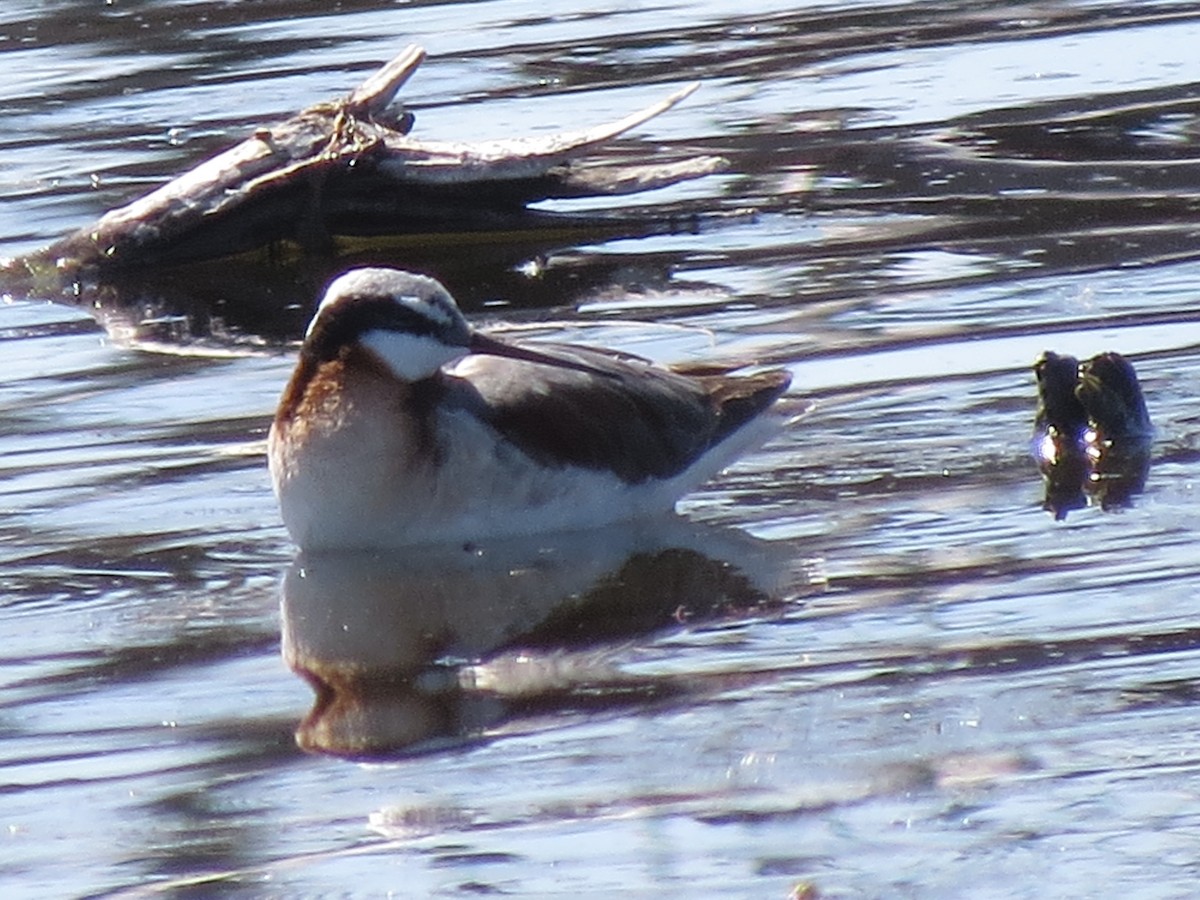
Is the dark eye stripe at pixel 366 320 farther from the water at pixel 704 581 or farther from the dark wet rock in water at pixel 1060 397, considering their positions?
the dark wet rock in water at pixel 1060 397

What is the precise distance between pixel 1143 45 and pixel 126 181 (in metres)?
5.52

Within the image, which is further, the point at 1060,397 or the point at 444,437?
the point at 1060,397

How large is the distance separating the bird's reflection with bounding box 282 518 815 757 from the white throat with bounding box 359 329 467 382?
532 mm

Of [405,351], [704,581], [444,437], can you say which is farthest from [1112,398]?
[405,351]

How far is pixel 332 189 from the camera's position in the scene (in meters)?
13.0

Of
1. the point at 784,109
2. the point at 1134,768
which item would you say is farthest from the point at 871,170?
the point at 1134,768

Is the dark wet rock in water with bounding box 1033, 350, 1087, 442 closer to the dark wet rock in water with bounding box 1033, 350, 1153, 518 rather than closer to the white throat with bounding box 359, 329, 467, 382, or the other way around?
the dark wet rock in water with bounding box 1033, 350, 1153, 518

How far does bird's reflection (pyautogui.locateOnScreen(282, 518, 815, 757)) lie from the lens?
24.0ft

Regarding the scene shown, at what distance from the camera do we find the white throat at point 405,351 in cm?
896

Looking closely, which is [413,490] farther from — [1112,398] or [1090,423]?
[1112,398]

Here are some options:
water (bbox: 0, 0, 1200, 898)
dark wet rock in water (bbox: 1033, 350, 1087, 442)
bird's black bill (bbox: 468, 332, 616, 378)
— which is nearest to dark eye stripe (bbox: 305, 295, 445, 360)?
bird's black bill (bbox: 468, 332, 616, 378)

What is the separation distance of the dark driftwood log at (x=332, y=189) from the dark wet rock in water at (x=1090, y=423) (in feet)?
12.7

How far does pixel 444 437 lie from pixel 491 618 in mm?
914

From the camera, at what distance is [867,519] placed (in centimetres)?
871
